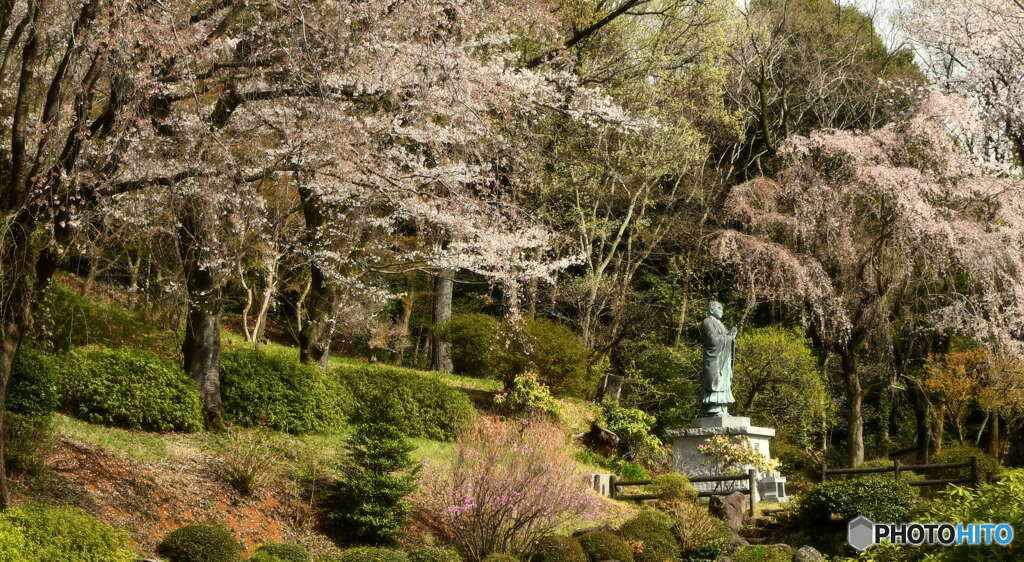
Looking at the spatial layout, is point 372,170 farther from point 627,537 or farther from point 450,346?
point 450,346

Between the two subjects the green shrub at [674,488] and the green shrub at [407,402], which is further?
the green shrub at [407,402]

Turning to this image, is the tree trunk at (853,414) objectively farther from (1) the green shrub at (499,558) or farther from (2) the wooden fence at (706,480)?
(1) the green shrub at (499,558)

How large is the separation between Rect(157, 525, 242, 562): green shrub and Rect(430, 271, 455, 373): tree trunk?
12.6 metres

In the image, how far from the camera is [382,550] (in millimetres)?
9836

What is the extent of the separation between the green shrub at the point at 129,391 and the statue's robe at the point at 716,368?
31.2 feet

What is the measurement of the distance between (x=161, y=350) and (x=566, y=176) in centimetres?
1138

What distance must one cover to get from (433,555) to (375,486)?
1.44 metres

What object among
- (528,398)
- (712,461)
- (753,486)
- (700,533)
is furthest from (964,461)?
(528,398)

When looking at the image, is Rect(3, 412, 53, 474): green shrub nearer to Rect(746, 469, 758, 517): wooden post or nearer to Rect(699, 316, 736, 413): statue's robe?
Rect(746, 469, 758, 517): wooden post

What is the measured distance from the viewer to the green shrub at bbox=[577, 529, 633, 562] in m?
11.9

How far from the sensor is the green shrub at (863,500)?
1335 centimetres

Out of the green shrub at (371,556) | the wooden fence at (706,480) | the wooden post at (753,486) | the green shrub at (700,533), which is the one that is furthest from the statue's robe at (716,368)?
the green shrub at (371,556)

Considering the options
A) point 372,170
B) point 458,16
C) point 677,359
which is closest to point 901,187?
point 677,359

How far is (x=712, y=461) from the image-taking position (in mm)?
16969
